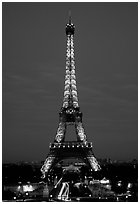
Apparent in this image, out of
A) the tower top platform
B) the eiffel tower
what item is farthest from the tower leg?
the tower top platform

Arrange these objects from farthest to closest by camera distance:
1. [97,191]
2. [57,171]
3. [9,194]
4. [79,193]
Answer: [57,171], [97,191], [79,193], [9,194]

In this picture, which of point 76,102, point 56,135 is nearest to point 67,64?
point 76,102

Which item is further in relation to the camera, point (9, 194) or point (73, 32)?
point (73, 32)

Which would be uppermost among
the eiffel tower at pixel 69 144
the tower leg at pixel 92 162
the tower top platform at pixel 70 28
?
the tower top platform at pixel 70 28

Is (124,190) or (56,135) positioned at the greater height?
(56,135)

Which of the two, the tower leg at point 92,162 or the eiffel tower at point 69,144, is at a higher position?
the eiffel tower at point 69,144

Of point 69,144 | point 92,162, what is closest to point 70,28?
point 69,144

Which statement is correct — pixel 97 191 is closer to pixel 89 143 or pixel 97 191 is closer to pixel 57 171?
pixel 89 143

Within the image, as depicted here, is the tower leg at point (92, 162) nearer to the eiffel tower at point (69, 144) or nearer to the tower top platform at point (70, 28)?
the eiffel tower at point (69, 144)

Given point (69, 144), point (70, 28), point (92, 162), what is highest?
point (70, 28)

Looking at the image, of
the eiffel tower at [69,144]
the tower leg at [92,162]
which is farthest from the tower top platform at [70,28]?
the tower leg at [92,162]

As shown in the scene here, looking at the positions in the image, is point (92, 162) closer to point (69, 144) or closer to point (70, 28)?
point (69, 144)
